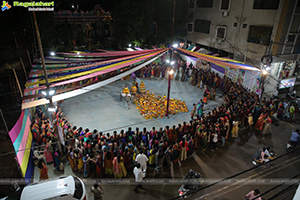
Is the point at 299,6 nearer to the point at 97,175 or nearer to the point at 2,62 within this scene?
the point at 97,175

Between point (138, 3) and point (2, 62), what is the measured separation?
1101 centimetres

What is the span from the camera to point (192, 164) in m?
7.64

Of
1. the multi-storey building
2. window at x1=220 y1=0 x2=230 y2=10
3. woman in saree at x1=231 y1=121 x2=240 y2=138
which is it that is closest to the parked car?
woman in saree at x1=231 y1=121 x2=240 y2=138

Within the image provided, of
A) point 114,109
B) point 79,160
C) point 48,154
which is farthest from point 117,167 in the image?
point 114,109

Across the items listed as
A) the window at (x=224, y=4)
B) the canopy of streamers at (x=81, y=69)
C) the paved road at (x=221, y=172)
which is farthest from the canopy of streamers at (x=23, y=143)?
the window at (x=224, y=4)

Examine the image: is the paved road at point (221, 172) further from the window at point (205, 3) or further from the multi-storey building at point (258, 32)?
the window at point (205, 3)

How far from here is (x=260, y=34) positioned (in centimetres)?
1268

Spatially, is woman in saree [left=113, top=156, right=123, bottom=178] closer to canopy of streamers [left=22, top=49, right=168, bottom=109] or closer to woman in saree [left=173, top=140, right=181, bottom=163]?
woman in saree [left=173, top=140, right=181, bottom=163]

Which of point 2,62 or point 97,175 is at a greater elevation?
point 2,62

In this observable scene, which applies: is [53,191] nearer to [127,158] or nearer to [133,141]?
[127,158]

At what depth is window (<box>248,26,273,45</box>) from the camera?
12.2 metres

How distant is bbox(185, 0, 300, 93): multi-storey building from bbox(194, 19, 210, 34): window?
0.08 m

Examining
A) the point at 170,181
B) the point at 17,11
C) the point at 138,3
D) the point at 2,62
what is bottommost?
the point at 170,181

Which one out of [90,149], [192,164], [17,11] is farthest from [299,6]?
[17,11]
